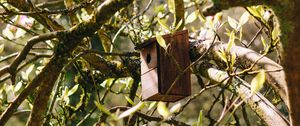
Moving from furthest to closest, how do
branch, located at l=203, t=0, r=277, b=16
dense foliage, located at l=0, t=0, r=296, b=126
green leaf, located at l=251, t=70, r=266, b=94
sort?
dense foliage, located at l=0, t=0, r=296, b=126 < green leaf, located at l=251, t=70, r=266, b=94 < branch, located at l=203, t=0, r=277, b=16

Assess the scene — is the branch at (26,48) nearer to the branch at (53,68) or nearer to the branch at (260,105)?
the branch at (53,68)

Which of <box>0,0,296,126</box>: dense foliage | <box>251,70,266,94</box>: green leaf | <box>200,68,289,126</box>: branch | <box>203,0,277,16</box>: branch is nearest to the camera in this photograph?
<box>203,0,277,16</box>: branch

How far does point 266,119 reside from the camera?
132cm

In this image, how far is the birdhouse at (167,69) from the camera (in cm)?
166

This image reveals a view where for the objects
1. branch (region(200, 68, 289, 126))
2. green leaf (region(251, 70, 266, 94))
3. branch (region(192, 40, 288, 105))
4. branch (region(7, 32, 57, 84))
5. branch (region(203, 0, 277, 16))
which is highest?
branch (region(203, 0, 277, 16))

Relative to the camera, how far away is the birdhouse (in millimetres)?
1655

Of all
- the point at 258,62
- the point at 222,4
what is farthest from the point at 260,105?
the point at 222,4

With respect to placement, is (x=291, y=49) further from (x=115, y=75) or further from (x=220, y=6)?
(x=115, y=75)

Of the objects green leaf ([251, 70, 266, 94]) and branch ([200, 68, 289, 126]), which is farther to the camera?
branch ([200, 68, 289, 126])

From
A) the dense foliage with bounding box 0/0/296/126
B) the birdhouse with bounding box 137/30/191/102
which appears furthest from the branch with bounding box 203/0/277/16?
the birdhouse with bounding box 137/30/191/102

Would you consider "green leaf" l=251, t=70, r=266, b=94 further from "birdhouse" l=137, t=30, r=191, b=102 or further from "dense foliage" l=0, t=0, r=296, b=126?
"birdhouse" l=137, t=30, r=191, b=102

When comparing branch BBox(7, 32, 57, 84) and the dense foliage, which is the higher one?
branch BBox(7, 32, 57, 84)

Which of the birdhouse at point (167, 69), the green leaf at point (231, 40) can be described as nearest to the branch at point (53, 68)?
the green leaf at point (231, 40)

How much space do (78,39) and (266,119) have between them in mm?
513
